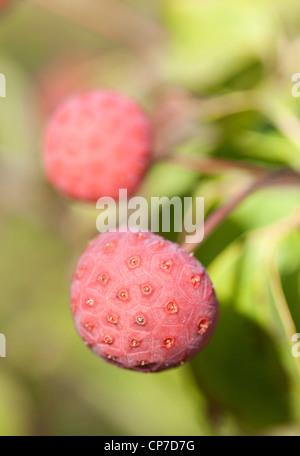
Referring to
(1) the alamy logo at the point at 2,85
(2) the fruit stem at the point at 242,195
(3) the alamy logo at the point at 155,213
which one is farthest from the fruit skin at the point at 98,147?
(1) the alamy logo at the point at 2,85

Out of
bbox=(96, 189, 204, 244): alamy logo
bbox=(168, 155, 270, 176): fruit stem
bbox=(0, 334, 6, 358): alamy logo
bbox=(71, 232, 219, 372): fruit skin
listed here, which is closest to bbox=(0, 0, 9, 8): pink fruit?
bbox=(96, 189, 204, 244): alamy logo

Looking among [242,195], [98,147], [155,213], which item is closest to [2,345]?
[155,213]

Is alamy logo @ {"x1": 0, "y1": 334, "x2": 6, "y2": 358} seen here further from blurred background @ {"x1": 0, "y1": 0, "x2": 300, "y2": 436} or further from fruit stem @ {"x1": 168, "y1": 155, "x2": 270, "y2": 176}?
fruit stem @ {"x1": 168, "y1": 155, "x2": 270, "y2": 176}

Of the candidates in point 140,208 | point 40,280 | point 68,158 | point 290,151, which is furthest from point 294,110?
point 40,280

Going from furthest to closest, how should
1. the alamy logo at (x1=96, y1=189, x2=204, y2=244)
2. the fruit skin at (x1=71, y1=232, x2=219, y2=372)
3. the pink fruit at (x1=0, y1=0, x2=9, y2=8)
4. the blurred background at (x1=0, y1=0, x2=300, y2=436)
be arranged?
the pink fruit at (x1=0, y1=0, x2=9, y2=8), the alamy logo at (x1=96, y1=189, x2=204, y2=244), the blurred background at (x1=0, y1=0, x2=300, y2=436), the fruit skin at (x1=71, y1=232, x2=219, y2=372)

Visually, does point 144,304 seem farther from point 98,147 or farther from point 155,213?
point 155,213
